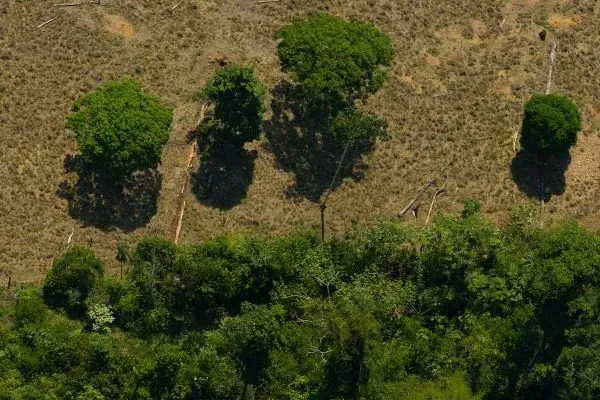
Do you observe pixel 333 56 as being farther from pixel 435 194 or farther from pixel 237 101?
pixel 435 194

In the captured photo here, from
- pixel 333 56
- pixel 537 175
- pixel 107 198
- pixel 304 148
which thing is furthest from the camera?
pixel 537 175

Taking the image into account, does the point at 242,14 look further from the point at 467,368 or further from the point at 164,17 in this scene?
the point at 467,368

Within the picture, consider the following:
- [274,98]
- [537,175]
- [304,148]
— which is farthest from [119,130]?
[537,175]

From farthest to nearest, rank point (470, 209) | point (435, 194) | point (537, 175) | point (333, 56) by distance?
1. point (537, 175)
2. point (435, 194)
3. point (470, 209)
4. point (333, 56)

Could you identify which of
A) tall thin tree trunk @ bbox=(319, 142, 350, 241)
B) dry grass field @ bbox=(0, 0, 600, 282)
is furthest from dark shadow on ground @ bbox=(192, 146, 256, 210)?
tall thin tree trunk @ bbox=(319, 142, 350, 241)

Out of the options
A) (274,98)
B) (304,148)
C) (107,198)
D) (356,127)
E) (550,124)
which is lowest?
(107,198)

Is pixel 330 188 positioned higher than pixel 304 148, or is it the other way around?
pixel 304 148

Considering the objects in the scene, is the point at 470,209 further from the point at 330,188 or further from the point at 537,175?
the point at 330,188

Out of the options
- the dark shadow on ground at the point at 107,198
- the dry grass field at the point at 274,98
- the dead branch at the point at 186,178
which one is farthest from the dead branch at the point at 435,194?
the dark shadow on ground at the point at 107,198

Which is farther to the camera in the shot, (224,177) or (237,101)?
(224,177)

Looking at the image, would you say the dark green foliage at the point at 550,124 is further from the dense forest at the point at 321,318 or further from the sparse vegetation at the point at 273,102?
the dense forest at the point at 321,318
